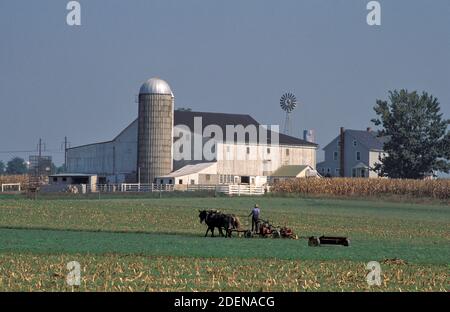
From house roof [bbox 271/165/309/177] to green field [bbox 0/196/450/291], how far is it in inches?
1836

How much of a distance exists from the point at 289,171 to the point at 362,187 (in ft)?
62.1

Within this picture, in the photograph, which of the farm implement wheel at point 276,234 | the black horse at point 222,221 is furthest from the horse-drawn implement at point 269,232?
the black horse at point 222,221

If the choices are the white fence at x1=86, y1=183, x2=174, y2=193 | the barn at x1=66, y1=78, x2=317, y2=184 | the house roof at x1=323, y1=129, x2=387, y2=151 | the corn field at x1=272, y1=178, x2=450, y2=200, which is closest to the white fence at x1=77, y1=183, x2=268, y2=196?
the white fence at x1=86, y1=183, x2=174, y2=193

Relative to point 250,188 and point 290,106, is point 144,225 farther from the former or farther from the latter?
point 290,106

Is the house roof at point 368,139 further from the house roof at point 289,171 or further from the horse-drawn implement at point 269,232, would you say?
the horse-drawn implement at point 269,232

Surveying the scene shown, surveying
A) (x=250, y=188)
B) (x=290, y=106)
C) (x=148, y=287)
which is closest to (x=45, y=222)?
(x=148, y=287)

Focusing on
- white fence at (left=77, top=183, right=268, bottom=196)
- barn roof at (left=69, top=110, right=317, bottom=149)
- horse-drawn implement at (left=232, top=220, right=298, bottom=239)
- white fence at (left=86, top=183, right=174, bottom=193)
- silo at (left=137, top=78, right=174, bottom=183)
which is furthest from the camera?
barn roof at (left=69, top=110, right=317, bottom=149)

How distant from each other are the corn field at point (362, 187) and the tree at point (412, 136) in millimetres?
23724

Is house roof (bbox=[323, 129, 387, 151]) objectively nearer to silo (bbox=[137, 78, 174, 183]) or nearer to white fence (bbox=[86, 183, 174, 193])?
silo (bbox=[137, 78, 174, 183])

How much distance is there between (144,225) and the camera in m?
50.0

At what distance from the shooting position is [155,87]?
103875mm

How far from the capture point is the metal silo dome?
104 metres
